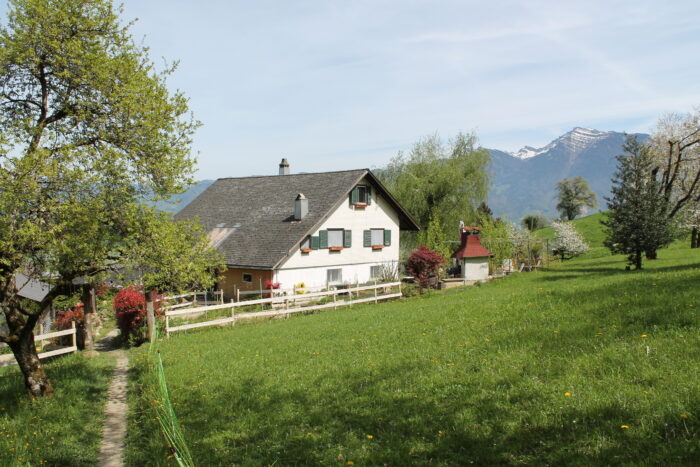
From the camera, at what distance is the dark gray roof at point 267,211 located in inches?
1222

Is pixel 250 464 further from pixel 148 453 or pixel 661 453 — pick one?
pixel 661 453

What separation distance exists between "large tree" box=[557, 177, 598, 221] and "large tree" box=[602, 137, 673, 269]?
281 feet

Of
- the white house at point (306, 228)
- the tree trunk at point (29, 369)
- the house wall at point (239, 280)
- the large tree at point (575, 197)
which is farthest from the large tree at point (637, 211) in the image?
the large tree at point (575, 197)

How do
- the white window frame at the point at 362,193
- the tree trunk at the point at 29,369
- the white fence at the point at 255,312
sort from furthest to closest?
the white window frame at the point at 362,193 < the white fence at the point at 255,312 < the tree trunk at the point at 29,369

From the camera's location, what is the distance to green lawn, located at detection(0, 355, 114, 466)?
316 inches

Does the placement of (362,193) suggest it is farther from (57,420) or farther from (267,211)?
(57,420)

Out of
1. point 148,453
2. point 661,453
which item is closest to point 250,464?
point 148,453

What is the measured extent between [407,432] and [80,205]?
759 centimetres

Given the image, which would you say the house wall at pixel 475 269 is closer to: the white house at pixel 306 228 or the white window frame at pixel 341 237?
the white house at pixel 306 228

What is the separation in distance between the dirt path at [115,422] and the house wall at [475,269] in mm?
23914

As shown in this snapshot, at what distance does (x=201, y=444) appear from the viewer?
25.2ft

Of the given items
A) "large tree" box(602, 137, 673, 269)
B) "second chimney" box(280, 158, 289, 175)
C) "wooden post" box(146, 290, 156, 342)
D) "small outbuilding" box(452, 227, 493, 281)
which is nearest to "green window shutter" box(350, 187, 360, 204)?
"small outbuilding" box(452, 227, 493, 281)

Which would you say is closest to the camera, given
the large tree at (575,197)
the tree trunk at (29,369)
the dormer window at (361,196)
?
the tree trunk at (29,369)

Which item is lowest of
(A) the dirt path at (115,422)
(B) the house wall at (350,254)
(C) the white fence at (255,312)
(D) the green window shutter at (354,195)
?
(A) the dirt path at (115,422)
